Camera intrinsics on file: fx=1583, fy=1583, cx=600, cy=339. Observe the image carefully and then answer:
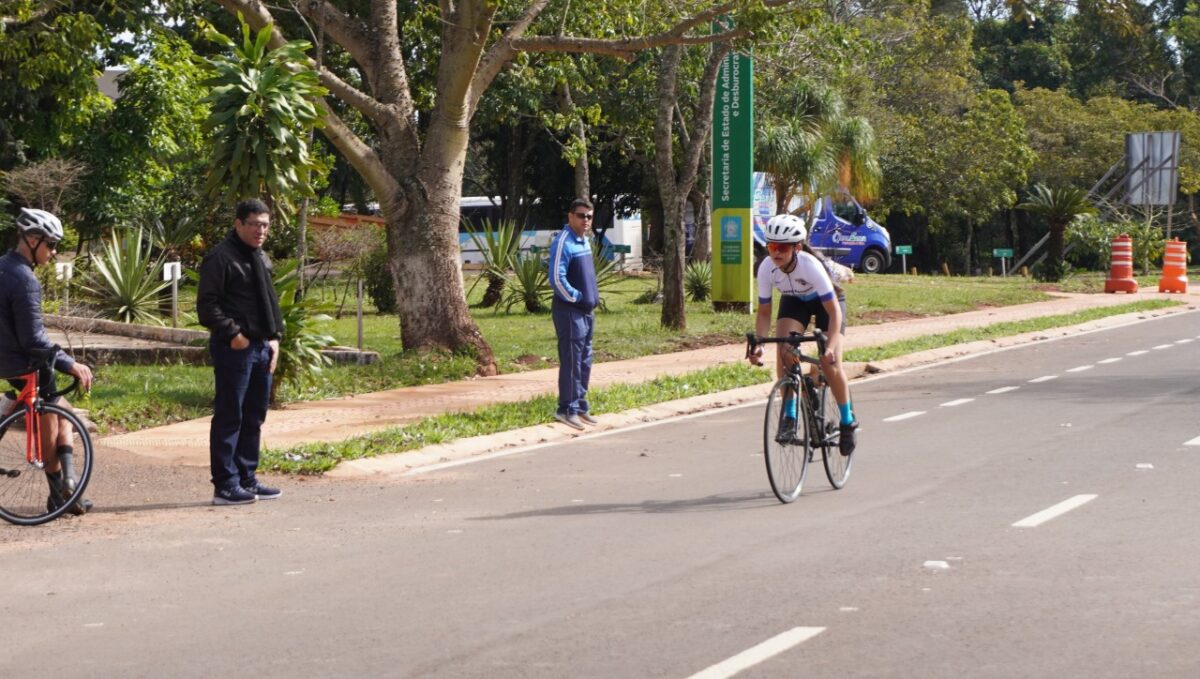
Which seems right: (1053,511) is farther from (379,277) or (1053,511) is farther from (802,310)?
(379,277)

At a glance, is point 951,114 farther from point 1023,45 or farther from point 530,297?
point 530,297

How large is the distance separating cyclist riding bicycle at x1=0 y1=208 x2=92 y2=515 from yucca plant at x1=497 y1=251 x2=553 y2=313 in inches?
701

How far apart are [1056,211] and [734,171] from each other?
44.3ft

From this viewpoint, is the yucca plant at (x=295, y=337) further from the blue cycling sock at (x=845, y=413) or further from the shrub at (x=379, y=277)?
the shrub at (x=379, y=277)

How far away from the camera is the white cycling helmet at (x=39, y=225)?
9.26 meters

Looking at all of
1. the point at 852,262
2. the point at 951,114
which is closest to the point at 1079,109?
the point at 951,114

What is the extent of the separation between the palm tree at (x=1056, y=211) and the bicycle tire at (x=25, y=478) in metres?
30.0

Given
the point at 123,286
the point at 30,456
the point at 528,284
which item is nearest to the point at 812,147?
the point at 528,284

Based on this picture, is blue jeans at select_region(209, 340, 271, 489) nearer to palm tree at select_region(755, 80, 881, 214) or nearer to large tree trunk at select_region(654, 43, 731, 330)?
large tree trunk at select_region(654, 43, 731, 330)

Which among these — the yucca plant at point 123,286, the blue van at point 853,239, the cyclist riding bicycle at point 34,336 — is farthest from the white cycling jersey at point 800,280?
the blue van at point 853,239

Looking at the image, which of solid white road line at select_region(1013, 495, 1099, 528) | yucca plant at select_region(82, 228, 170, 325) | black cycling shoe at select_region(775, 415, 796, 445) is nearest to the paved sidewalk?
black cycling shoe at select_region(775, 415, 796, 445)

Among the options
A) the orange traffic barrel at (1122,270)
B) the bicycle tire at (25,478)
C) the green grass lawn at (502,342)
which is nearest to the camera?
the bicycle tire at (25,478)

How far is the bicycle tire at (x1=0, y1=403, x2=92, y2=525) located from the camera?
9.20 m

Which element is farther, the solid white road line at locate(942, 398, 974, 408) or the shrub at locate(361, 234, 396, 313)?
the shrub at locate(361, 234, 396, 313)
